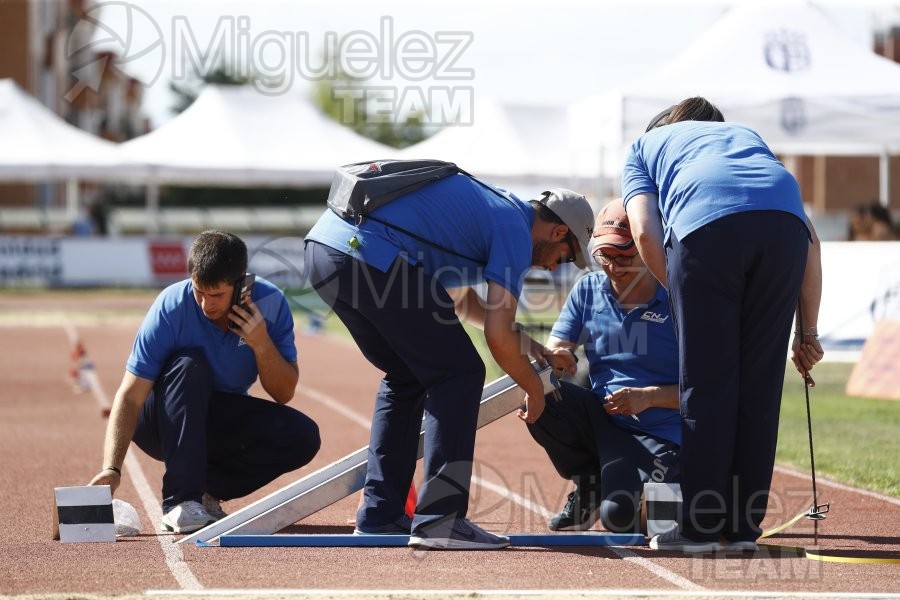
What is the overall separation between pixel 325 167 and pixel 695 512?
81.2ft

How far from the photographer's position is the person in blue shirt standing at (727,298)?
516 cm

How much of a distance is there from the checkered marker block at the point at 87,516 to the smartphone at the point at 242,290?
3.23ft

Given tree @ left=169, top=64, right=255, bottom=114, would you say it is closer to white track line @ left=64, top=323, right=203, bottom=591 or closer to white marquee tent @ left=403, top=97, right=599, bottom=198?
white marquee tent @ left=403, top=97, right=599, bottom=198

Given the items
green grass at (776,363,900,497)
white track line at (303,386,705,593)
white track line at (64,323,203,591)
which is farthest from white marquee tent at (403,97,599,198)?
white track line at (64,323,203,591)

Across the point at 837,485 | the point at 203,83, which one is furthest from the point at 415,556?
the point at 203,83

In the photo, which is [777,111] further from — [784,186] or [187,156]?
[187,156]

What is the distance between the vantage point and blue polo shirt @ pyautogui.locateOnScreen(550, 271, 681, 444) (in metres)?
6.10

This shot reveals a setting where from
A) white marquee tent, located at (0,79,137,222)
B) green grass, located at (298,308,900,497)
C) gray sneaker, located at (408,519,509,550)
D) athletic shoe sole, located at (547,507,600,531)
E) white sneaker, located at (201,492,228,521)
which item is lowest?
green grass, located at (298,308,900,497)

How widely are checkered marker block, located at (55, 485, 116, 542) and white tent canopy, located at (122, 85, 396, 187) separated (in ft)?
74.4

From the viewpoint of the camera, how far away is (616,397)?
19.8ft

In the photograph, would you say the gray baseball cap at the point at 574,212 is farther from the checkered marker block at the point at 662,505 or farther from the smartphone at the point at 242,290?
the smartphone at the point at 242,290

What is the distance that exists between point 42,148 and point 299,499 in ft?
83.0

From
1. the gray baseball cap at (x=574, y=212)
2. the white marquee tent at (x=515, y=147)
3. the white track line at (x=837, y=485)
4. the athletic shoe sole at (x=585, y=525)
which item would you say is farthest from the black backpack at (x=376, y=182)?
the white marquee tent at (x=515, y=147)

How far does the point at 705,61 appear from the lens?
1645 centimetres
